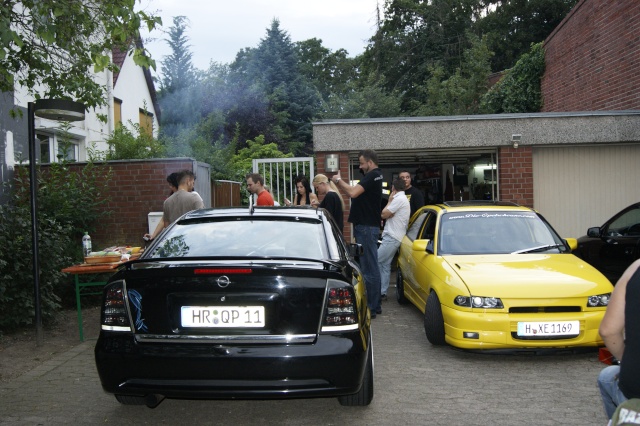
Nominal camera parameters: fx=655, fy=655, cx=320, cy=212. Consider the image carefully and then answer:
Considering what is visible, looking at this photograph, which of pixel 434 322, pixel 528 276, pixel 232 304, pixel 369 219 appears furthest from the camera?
pixel 369 219

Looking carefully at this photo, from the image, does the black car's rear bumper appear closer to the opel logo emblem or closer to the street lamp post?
the opel logo emblem

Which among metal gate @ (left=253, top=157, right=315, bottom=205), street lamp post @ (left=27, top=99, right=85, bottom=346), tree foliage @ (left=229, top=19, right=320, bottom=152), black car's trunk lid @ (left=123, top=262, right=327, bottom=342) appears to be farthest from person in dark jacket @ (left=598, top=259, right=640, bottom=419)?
tree foliage @ (left=229, top=19, right=320, bottom=152)

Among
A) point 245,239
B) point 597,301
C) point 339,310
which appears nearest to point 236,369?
point 339,310

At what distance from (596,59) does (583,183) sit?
19.8ft

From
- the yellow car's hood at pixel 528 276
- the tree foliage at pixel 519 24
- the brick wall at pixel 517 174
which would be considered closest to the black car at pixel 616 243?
the yellow car's hood at pixel 528 276

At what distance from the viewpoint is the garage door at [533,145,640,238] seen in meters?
11.9

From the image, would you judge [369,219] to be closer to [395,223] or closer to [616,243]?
[395,223]

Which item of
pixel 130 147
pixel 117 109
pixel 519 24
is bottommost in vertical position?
pixel 130 147

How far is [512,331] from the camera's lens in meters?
5.89

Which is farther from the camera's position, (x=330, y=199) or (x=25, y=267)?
(x=330, y=199)

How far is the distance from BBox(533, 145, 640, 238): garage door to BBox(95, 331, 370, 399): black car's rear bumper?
887cm

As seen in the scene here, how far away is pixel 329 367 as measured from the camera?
4.01m

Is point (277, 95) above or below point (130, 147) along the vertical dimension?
above

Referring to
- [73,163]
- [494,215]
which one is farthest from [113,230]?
[494,215]
